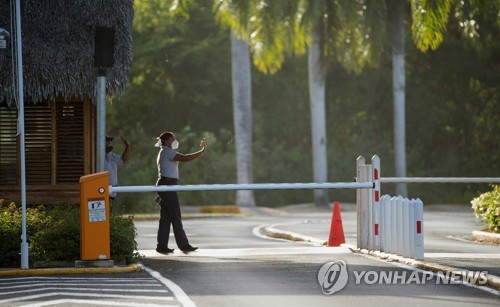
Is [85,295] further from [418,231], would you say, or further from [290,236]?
[290,236]

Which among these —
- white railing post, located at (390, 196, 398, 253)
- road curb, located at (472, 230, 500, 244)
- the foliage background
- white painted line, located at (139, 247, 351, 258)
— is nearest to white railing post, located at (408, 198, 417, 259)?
white railing post, located at (390, 196, 398, 253)

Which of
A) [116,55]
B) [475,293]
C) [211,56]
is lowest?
[475,293]

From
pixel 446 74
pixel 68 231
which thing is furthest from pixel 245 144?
pixel 68 231

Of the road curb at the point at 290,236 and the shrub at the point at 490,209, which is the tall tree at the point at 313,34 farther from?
the shrub at the point at 490,209

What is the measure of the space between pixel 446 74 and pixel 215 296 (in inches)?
1849

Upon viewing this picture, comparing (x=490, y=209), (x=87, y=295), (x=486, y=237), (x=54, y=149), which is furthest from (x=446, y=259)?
(x=54, y=149)

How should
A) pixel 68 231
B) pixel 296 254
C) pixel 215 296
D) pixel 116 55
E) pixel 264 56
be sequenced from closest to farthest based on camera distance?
1. pixel 215 296
2. pixel 68 231
3. pixel 296 254
4. pixel 116 55
5. pixel 264 56

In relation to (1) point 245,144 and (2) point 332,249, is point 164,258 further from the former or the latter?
(1) point 245,144

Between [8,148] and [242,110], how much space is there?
27.8 m

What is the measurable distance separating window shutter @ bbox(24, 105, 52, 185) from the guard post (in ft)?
17.3

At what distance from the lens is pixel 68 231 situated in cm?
1889

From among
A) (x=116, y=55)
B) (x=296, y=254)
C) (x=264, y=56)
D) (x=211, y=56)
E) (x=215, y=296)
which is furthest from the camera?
(x=211, y=56)

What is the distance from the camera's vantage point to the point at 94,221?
18406 millimetres

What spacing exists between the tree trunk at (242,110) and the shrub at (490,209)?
23815mm
